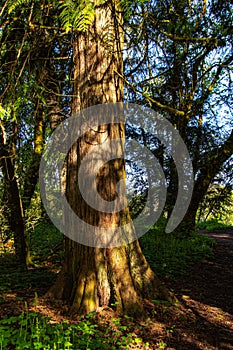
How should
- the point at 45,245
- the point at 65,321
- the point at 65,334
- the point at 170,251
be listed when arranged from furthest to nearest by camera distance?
1. the point at 45,245
2. the point at 170,251
3. the point at 65,321
4. the point at 65,334

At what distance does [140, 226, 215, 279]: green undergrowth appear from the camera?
5.50 m

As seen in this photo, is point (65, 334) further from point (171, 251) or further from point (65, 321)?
point (171, 251)

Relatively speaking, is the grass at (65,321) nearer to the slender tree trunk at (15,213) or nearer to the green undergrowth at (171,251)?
the green undergrowth at (171,251)

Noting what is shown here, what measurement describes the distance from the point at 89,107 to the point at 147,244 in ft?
15.5

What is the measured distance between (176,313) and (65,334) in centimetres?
146

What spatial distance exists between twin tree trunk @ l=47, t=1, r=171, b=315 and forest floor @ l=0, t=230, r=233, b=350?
0.59 feet

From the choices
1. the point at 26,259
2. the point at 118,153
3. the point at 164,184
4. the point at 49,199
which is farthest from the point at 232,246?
the point at 118,153

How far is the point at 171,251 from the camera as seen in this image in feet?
21.7

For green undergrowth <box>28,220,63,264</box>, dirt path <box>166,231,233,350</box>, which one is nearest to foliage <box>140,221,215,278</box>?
dirt path <box>166,231,233,350</box>

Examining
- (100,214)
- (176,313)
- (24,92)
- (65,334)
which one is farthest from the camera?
(24,92)

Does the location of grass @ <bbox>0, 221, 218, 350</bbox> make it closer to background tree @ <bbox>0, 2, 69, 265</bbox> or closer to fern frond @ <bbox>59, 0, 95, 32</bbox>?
background tree @ <bbox>0, 2, 69, 265</bbox>

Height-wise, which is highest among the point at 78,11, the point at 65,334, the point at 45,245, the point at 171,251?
the point at 78,11

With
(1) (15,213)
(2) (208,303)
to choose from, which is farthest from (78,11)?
(2) (208,303)

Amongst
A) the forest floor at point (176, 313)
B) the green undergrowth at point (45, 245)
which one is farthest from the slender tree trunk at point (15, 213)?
the green undergrowth at point (45, 245)
